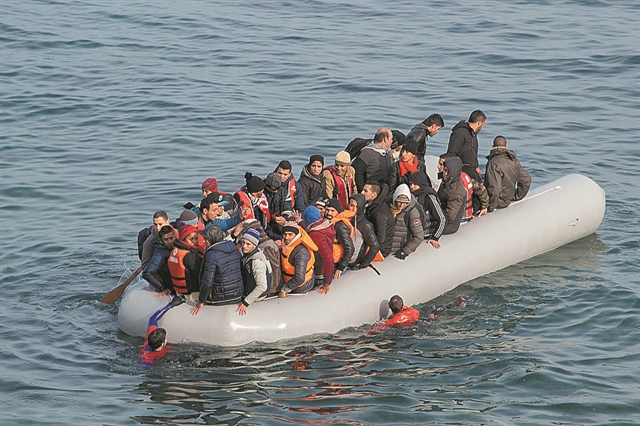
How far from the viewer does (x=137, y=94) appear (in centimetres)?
2206

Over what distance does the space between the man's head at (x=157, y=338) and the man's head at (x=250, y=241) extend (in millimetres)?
1262

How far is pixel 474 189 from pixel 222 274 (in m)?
4.28

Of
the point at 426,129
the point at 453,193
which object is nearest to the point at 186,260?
the point at 453,193

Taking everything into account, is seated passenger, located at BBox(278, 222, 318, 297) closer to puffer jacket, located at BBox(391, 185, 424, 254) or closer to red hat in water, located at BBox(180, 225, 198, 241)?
red hat in water, located at BBox(180, 225, 198, 241)

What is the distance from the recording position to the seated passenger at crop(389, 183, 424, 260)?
11.1 meters

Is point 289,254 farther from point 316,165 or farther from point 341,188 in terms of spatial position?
point 341,188

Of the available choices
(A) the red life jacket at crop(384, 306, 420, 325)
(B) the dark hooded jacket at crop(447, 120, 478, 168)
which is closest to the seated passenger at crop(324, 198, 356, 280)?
(A) the red life jacket at crop(384, 306, 420, 325)

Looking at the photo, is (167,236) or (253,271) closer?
(253,271)

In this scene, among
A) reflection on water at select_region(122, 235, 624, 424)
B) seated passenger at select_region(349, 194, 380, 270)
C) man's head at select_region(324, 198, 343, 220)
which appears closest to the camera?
reflection on water at select_region(122, 235, 624, 424)

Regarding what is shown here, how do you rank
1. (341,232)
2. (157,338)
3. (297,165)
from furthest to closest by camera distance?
1. (297,165)
2. (341,232)
3. (157,338)

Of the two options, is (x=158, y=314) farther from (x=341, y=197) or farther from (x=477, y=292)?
(x=477, y=292)

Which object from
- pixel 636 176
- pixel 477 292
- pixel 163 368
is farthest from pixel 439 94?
pixel 163 368

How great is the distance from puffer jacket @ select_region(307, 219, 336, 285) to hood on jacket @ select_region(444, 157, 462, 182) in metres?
2.05

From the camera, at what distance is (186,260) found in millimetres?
10055
